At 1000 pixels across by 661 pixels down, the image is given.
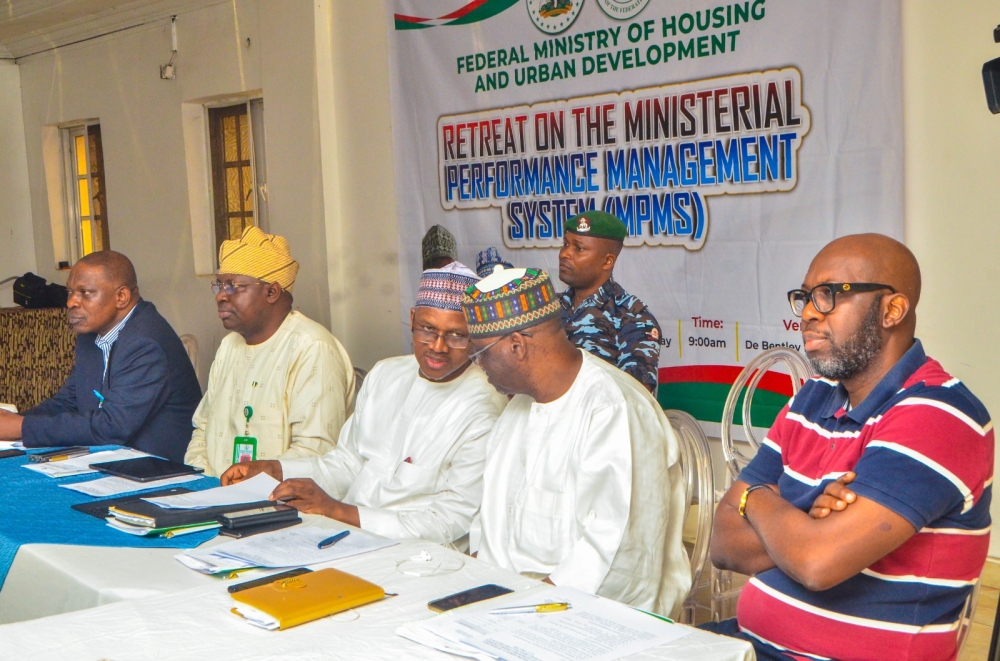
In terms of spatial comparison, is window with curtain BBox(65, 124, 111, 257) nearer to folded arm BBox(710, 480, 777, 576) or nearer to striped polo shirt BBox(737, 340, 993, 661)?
folded arm BBox(710, 480, 777, 576)

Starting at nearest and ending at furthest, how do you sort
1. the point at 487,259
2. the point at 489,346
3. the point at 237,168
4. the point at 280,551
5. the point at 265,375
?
the point at 280,551 → the point at 489,346 → the point at 265,375 → the point at 487,259 → the point at 237,168

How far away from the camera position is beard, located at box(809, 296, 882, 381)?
6.50ft

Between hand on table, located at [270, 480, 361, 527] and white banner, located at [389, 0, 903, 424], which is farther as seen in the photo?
white banner, located at [389, 0, 903, 424]

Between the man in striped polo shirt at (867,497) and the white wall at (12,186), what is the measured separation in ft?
26.6

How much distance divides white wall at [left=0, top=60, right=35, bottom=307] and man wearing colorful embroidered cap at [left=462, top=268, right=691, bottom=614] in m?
7.39

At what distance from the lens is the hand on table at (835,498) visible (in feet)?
5.98

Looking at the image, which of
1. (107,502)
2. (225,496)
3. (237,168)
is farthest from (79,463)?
(237,168)

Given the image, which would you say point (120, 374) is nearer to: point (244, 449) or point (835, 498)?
point (244, 449)

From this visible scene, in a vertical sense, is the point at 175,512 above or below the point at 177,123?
below

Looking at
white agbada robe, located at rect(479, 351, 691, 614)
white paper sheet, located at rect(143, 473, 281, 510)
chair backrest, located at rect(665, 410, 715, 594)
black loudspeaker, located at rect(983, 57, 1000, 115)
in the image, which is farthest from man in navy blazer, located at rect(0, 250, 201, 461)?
black loudspeaker, located at rect(983, 57, 1000, 115)

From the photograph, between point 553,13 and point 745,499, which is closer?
point 745,499

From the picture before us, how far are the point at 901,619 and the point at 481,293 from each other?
3.86ft

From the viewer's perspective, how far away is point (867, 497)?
181 centimetres

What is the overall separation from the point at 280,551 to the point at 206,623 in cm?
42
